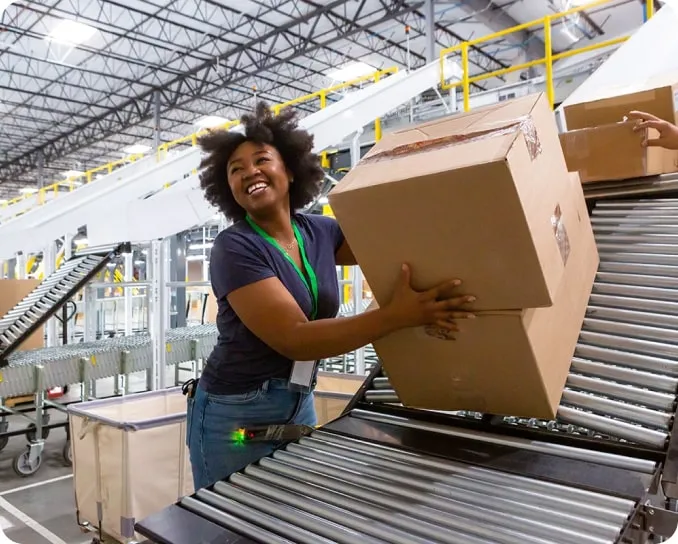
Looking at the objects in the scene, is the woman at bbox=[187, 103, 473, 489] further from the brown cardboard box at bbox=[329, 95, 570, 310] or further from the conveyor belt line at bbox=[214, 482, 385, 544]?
the conveyor belt line at bbox=[214, 482, 385, 544]

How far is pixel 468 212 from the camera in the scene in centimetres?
108

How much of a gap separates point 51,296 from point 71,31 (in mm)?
6340

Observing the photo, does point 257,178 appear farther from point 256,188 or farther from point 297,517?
point 297,517

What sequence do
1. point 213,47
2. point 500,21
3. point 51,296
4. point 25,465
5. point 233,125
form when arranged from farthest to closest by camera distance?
point 213,47
point 500,21
point 233,125
point 51,296
point 25,465

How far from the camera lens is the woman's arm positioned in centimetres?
121

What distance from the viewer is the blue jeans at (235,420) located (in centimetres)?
155

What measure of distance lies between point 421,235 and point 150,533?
0.84 meters

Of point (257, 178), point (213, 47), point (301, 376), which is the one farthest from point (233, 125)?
point (213, 47)

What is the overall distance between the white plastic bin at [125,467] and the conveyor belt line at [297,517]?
1.85 metres

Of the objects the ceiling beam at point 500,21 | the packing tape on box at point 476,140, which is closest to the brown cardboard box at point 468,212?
the packing tape on box at point 476,140

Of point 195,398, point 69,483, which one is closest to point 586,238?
point 195,398

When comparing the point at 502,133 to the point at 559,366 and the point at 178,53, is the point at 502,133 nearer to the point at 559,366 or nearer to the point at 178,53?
the point at 559,366

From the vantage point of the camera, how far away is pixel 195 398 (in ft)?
5.51

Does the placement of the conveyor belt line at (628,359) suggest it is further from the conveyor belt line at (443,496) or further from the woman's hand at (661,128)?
the woman's hand at (661,128)
